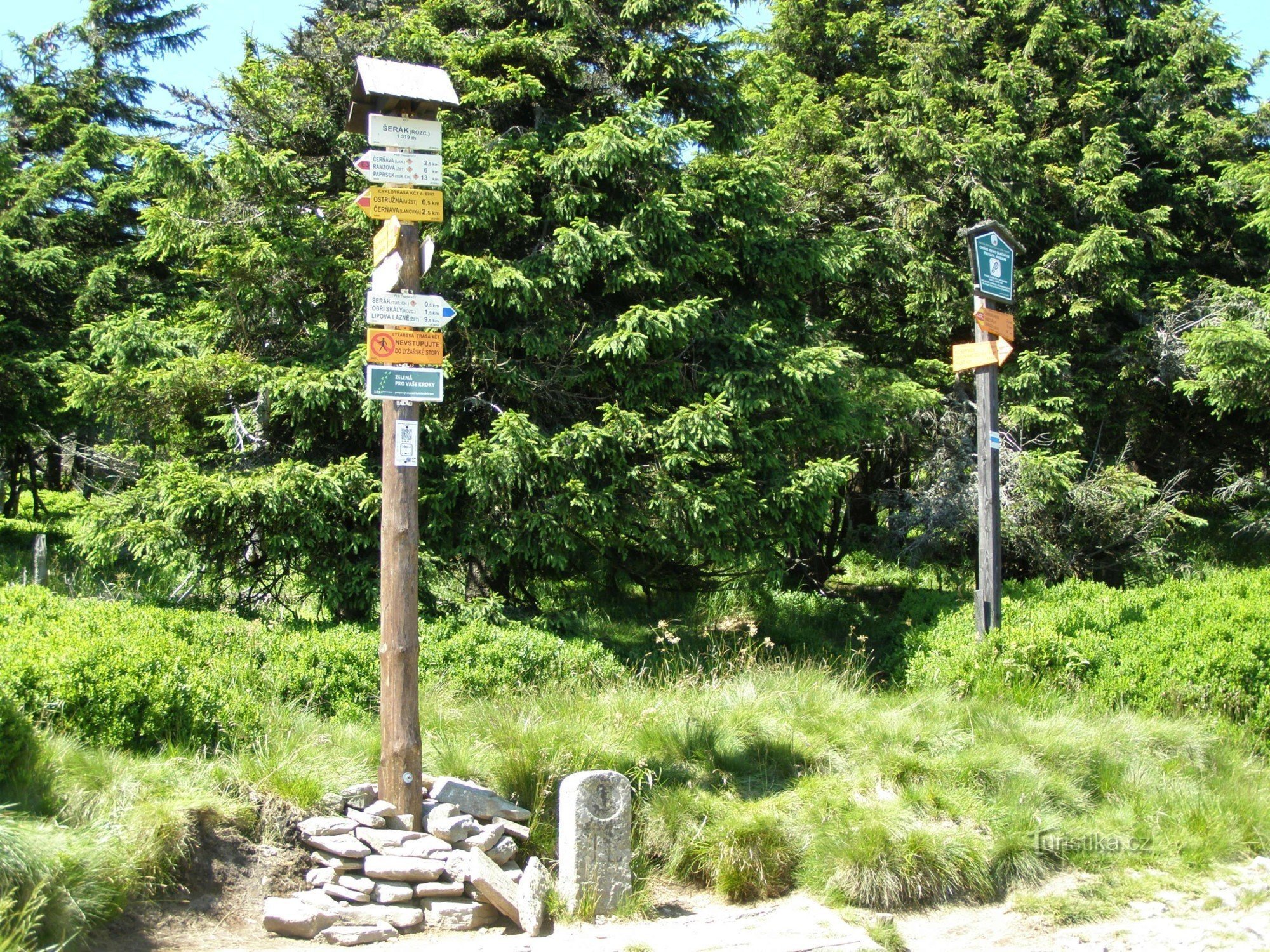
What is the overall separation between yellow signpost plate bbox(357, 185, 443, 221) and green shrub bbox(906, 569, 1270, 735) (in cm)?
570

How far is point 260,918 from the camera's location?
5.09 metres

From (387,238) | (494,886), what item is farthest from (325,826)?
(387,238)

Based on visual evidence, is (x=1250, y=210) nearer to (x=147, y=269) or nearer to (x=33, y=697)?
(x=33, y=697)

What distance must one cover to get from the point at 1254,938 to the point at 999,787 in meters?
1.61

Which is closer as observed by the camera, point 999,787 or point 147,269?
point 999,787

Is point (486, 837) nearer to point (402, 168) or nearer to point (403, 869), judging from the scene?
point (403, 869)

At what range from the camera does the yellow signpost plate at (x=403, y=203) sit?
598 centimetres

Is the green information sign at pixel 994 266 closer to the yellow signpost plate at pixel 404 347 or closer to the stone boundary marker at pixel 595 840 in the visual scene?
the yellow signpost plate at pixel 404 347

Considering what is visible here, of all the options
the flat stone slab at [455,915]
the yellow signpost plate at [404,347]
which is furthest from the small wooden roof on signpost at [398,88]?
the flat stone slab at [455,915]

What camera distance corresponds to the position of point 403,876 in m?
5.32

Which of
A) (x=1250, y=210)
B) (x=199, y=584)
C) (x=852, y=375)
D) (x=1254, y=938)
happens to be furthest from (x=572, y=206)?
(x=1250, y=210)

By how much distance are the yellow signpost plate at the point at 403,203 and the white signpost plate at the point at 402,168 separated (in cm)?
6

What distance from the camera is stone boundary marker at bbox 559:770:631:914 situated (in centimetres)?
539

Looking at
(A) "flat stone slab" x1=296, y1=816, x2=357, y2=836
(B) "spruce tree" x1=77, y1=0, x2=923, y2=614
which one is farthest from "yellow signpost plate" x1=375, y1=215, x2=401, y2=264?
(A) "flat stone slab" x1=296, y1=816, x2=357, y2=836
